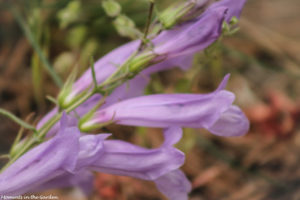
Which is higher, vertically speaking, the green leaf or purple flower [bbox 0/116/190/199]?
the green leaf

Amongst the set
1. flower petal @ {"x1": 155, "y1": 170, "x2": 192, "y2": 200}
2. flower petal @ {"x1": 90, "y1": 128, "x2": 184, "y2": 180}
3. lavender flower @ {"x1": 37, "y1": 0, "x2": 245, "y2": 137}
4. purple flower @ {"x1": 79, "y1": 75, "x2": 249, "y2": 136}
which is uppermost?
lavender flower @ {"x1": 37, "y1": 0, "x2": 245, "y2": 137}


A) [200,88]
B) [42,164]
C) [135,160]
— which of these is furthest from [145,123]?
[200,88]

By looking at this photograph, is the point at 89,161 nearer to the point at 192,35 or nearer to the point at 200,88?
the point at 192,35

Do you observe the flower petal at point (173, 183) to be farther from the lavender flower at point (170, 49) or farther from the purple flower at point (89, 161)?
the lavender flower at point (170, 49)

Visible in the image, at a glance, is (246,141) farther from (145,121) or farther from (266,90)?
(145,121)

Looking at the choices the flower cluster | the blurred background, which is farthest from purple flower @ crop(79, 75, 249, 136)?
the blurred background

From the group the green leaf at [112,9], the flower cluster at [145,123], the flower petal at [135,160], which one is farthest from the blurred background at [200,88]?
the flower petal at [135,160]

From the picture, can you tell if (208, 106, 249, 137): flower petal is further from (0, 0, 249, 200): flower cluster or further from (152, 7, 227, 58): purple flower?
(152, 7, 227, 58): purple flower
